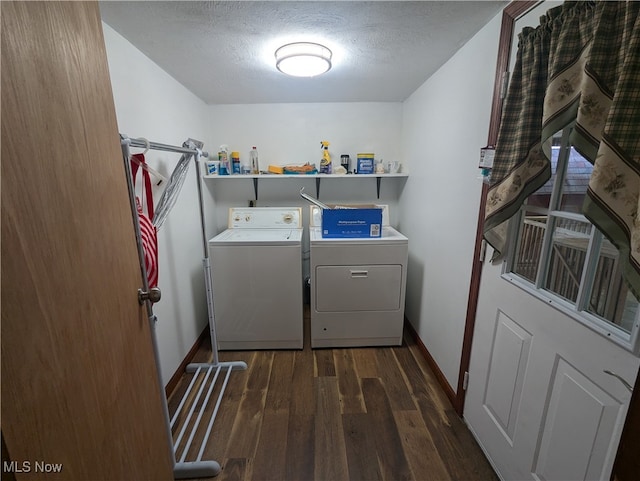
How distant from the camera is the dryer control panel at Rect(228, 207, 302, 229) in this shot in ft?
8.28

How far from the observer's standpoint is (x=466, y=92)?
1.48 metres

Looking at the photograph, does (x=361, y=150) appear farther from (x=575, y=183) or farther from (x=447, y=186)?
(x=575, y=183)

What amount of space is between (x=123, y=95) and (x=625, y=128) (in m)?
1.98

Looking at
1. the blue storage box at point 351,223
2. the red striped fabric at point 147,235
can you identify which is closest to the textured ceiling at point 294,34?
the red striped fabric at point 147,235

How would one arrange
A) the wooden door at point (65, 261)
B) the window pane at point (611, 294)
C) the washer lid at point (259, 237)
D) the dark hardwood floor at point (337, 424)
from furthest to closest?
the washer lid at point (259, 237) → the dark hardwood floor at point (337, 424) → the window pane at point (611, 294) → the wooden door at point (65, 261)

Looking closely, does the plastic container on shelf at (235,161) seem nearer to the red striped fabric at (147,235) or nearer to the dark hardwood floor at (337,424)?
the red striped fabric at (147,235)

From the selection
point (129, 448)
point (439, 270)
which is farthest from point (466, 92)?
point (129, 448)

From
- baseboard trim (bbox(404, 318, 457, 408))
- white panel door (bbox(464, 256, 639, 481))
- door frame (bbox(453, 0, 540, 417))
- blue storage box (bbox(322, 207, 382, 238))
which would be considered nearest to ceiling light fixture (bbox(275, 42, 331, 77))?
door frame (bbox(453, 0, 540, 417))

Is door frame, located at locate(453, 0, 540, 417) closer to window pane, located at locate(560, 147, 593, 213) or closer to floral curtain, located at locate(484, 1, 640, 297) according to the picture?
floral curtain, located at locate(484, 1, 640, 297)

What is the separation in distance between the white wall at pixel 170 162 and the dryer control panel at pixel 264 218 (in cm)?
40

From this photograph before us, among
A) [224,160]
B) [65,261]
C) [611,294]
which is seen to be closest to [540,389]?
[611,294]

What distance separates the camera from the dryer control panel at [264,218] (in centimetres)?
252

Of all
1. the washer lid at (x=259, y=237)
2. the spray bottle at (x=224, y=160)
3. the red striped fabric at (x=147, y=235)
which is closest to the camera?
the red striped fabric at (x=147, y=235)

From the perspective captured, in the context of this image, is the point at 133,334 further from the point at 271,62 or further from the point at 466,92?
the point at 466,92
